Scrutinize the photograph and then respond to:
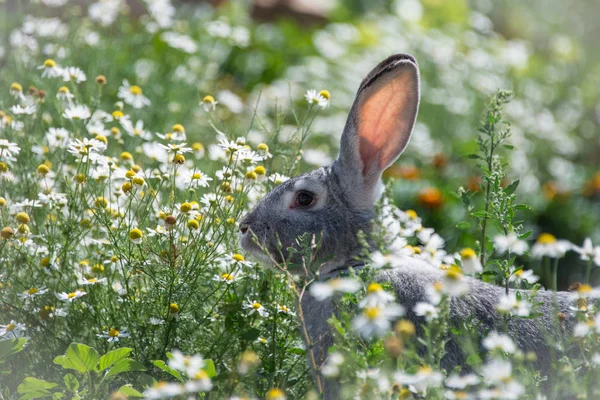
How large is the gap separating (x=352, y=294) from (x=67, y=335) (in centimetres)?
140

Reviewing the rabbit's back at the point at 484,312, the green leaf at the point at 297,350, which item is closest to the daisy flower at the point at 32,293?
the green leaf at the point at 297,350

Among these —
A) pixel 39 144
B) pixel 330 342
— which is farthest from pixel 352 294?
pixel 39 144

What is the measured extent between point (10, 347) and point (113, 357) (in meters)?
0.45

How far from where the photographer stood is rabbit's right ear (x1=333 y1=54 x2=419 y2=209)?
3.83m

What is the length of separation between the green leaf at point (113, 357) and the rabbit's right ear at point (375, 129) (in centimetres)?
138

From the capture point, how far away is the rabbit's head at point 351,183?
377 cm

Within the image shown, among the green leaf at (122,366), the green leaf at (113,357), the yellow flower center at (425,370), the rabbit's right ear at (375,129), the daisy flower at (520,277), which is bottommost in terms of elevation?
the yellow flower center at (425,370)

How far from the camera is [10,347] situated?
123 inches

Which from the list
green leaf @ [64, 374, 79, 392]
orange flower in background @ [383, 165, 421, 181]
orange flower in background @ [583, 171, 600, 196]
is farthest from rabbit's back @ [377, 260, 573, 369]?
orange flower in background @ [583, 171, 600, 196]

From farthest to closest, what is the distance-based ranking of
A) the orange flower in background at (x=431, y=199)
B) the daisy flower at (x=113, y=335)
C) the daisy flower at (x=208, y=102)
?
1. the orange flower in background at (x=431, y=199)
2. the daisy flower at (x=208, y=102)
3. the daisy flower at (x=113, y=335)

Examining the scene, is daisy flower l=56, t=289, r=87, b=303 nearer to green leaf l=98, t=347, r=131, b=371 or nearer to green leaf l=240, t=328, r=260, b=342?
green leaf l=98, t=347, r=131, b=371

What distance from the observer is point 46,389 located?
3088 millimetres

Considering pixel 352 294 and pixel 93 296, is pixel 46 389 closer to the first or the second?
pixel 93 296

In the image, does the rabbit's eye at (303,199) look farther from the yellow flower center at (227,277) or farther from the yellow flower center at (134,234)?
the yellow flower center at (134,234)
